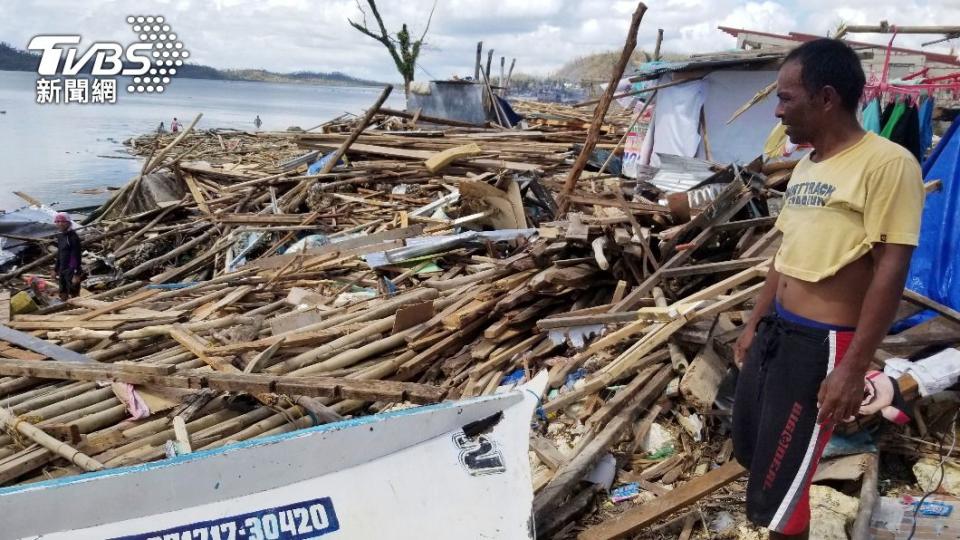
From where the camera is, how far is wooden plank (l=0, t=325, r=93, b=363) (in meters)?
5.16

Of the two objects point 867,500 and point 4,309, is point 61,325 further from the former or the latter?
point 867,500

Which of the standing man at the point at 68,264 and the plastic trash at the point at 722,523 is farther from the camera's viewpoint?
the standing man at the point at 68,264

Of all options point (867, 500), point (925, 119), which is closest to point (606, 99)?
point (925, 119)

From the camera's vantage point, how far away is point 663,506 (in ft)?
10.1

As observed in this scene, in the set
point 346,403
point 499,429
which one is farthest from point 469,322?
point 499,429

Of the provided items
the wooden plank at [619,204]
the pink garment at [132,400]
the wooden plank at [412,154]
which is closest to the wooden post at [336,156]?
the wooden plank at [412,154]

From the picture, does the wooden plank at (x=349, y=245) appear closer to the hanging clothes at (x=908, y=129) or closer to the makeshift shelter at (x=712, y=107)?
the makeshift shelter at (x=712, y=107)

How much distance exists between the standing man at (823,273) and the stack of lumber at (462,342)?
101 cm

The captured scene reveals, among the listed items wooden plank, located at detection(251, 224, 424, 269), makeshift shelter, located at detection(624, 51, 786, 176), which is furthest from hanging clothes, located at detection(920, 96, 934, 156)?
wooden plank, located at detection(251, 224, 424, 269)

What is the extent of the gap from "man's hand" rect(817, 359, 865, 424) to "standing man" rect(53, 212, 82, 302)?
9409 millimetres

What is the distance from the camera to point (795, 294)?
2.25 m

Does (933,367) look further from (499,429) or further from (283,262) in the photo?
(283,262)

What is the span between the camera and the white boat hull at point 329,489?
298 cm

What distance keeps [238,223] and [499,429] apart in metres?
7.57
